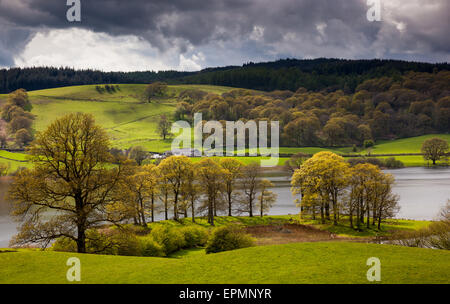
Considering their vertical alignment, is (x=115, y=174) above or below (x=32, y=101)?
below

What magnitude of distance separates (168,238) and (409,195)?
5845 cm

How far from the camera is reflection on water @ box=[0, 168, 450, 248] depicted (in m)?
58.6

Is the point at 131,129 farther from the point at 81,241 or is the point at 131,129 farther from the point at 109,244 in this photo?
the point at 81,241

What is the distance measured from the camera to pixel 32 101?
186 m

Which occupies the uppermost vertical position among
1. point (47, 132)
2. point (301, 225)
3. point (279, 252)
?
point (47, 132)

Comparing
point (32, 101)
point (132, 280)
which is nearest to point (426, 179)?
point (132, 280)

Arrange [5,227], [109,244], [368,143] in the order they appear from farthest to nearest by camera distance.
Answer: [368,143]
[5,227]
[109,244]

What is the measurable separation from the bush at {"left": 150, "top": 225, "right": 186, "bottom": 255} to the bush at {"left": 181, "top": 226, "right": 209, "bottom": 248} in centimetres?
163

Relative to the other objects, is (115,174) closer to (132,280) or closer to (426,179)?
(132,280)

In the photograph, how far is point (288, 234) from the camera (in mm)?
47812

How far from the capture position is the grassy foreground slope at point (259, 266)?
14711mm

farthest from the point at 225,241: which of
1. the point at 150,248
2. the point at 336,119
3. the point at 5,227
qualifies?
the point at 336,119
